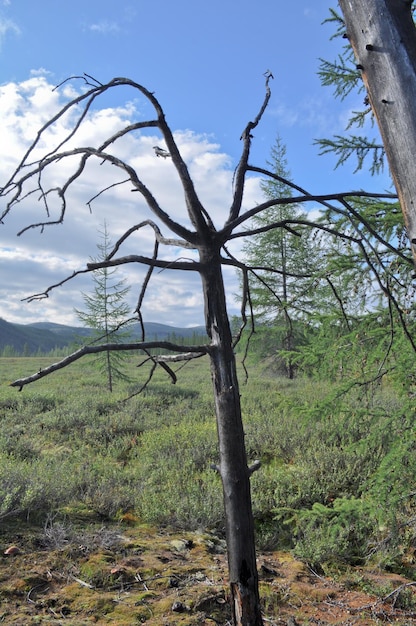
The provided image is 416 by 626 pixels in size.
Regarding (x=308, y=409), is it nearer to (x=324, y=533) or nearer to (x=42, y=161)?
(x=324, y=533)

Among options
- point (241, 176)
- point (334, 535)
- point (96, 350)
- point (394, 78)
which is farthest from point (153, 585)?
point (394, 78)

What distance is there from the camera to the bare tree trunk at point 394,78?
192 centimetres

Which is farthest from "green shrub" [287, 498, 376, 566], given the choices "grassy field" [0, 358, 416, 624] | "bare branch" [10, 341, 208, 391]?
"bare branch" [10, 341, 208, 391]

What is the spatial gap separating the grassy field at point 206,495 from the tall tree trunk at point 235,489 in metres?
0.19

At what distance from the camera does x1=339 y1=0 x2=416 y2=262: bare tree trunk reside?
192 cm

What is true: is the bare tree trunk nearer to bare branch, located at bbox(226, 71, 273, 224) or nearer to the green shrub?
bare branch, located at bbox(226, 71, 273, 224)

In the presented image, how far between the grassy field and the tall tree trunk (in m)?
0.19

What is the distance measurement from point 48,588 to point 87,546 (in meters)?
0.70

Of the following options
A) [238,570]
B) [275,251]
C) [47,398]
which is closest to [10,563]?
[238,570]

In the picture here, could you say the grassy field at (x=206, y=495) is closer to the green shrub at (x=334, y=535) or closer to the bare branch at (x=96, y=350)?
the green shrub at (x=334, y=535)

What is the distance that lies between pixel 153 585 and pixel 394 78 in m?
4.31

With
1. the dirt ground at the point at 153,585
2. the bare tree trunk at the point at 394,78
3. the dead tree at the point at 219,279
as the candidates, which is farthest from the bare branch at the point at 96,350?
the dirt ground at the point at 153,585

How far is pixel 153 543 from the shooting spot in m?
4.90

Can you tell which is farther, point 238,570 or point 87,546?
point 87,546
